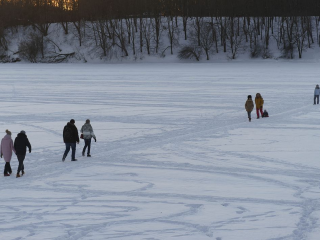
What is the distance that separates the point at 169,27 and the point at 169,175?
191 feet

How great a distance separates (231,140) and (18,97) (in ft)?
48.5

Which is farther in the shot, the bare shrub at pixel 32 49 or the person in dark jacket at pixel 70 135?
the bare shrub at pixel 32 49

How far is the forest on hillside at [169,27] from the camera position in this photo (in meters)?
67.6

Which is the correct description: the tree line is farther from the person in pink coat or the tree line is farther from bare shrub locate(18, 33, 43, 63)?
the person in pink coat

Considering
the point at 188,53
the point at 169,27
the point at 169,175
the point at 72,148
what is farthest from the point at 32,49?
the point at 169,175

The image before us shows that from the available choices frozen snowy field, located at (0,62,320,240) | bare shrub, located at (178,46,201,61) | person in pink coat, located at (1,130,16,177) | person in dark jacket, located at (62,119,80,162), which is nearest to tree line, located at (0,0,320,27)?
bare shrub, located at (178,46,201,61)

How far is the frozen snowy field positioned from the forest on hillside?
45.1 metres

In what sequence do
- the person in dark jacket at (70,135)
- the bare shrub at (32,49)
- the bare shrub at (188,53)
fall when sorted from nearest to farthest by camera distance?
the person in dark jacket at (70,135) < the bare shrub at (188,53) < the bare shrub at (32,49)

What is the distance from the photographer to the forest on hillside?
67562 mm

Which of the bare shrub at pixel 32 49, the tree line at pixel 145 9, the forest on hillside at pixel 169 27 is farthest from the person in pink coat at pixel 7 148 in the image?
the bare shrub at pixel 32 49

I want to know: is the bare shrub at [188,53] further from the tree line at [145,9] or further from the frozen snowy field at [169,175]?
the frozen snowy field at [169,175]

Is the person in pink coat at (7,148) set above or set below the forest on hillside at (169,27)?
below

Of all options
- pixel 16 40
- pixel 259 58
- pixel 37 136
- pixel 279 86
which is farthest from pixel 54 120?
pixel 16 40

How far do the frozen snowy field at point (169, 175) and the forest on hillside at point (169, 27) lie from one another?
45.1 metres
